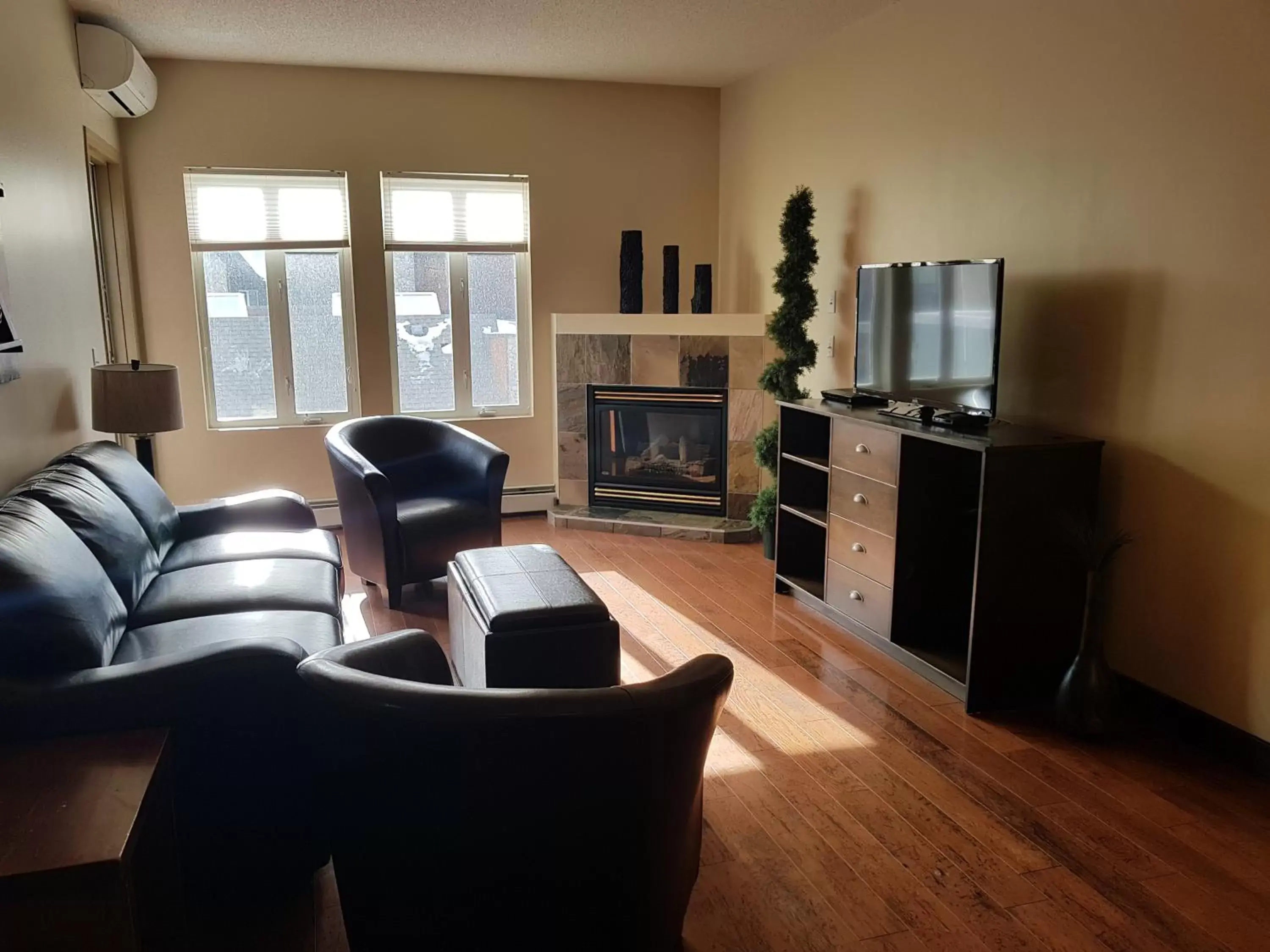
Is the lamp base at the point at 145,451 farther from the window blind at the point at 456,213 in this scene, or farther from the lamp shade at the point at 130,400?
the window blind at the point at 456,213

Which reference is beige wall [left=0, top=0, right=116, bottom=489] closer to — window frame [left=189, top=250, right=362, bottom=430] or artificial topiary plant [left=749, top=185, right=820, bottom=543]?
window frame [left=189, top=250, right=362, bottom=430]

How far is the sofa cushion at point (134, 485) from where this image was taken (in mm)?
3199

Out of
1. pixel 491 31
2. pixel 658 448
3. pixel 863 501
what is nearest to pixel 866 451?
pixel 863 501

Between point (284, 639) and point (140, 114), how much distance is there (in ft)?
13.5

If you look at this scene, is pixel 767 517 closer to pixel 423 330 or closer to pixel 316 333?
pixel 423 330

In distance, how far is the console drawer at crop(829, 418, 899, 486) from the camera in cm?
353

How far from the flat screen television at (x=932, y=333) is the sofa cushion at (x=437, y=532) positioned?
186cm

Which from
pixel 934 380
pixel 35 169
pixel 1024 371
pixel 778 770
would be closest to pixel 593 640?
pixel 778 770

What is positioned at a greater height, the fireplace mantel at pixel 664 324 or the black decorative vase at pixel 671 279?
the black decorative vase at pixel 671 279

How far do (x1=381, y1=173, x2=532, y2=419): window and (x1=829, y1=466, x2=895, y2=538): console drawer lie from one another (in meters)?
2.77

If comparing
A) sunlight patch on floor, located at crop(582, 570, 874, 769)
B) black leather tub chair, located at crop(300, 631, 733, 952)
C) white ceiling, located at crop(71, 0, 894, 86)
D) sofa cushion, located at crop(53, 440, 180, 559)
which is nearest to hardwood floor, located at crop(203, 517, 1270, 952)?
sunlight patch on floor, located at crop(582, 570, 874, 769)

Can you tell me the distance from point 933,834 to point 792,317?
2925 mm

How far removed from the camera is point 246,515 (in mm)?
3771

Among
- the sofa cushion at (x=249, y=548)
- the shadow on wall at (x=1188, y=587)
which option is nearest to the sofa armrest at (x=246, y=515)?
the sofa cushion at (x=249, y=548)
